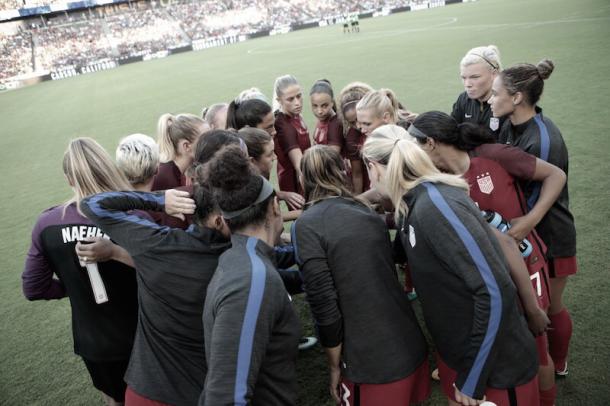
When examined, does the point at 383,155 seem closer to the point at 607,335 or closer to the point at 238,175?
the point at 238,175

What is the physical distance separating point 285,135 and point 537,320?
3107mm

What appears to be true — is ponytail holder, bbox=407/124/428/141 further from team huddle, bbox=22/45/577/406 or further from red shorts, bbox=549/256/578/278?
red shorts, bbox=549/256/578/278

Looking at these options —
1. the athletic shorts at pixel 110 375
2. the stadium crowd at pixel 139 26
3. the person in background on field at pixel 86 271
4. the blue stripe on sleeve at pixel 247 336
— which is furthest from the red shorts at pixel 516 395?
the stadium crowd at pixel 139 26

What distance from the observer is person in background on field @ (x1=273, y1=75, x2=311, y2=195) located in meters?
4.78

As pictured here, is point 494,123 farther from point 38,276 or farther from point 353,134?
point 38,276

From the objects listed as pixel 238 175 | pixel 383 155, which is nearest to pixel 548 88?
pixel 383 155

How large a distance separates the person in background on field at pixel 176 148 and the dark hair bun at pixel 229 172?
6.64 feet

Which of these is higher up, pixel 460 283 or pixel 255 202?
pixel 255 202

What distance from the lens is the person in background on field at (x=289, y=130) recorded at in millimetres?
4780

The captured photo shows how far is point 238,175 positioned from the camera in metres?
2.04

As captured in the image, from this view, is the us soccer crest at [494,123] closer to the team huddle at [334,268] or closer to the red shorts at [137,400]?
the team huddle at [334,268]

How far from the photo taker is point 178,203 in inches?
98.7

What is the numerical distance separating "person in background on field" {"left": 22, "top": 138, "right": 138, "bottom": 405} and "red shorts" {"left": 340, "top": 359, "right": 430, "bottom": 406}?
1.50 metres

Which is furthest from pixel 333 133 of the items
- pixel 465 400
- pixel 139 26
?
pixel 139 26
